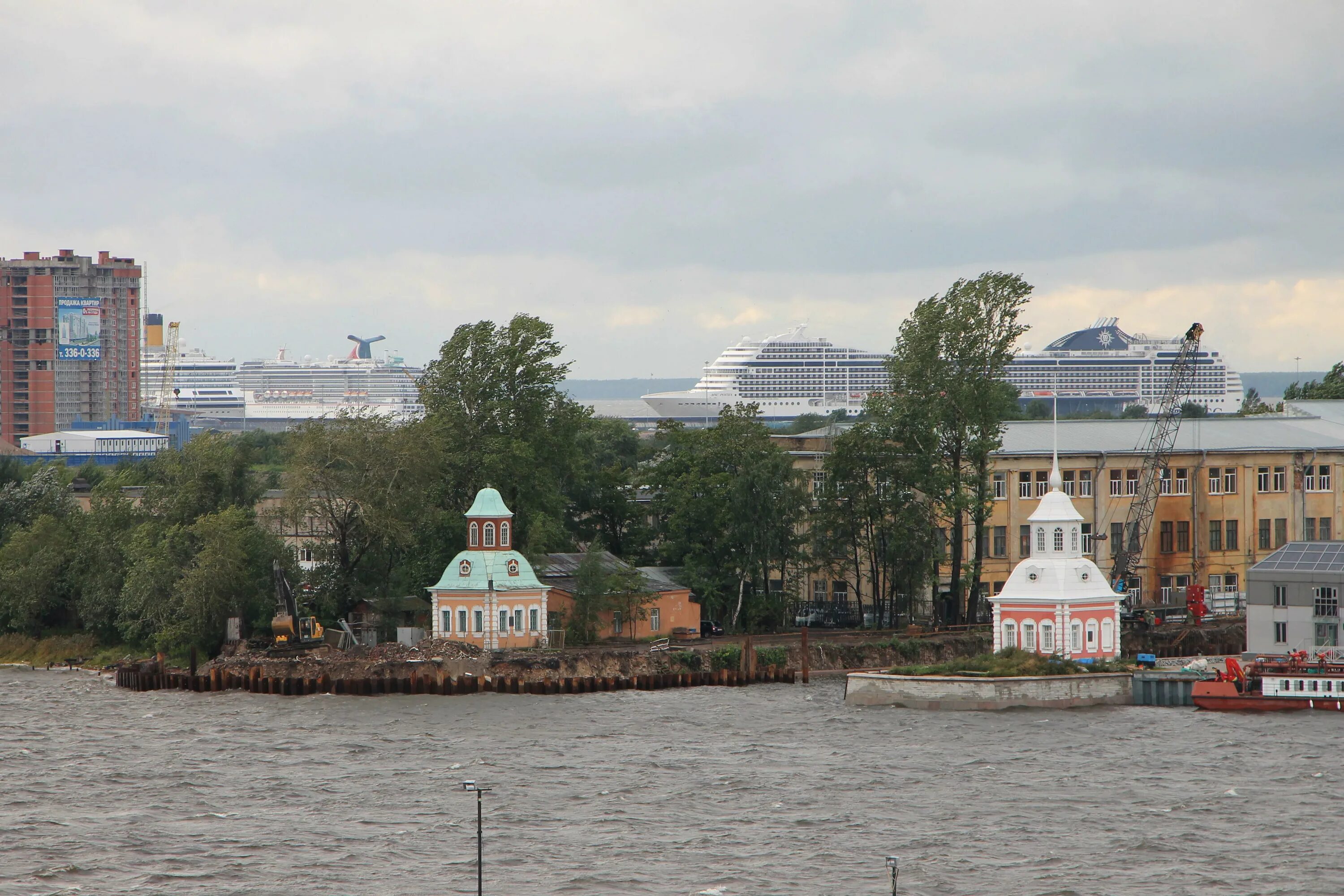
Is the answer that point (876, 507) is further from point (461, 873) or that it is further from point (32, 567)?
point (461, 873)

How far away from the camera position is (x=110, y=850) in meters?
41.0

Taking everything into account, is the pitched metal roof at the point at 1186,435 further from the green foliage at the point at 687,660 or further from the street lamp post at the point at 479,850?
the street lamp post at the point at 479,850

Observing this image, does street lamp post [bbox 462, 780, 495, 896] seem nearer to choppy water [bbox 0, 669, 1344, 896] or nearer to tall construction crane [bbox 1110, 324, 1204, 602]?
choppy water [bbox 0, 669, 1344, 896]

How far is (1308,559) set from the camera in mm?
67438

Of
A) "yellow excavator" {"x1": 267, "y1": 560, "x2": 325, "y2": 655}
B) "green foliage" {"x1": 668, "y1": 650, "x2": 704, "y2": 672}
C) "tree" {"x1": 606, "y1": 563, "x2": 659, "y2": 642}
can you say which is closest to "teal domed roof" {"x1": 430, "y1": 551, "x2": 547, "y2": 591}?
"tree" {"x1": 606, "y1": 563, "x2": 659, "y2": 642}

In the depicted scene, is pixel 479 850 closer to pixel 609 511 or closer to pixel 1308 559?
pixel 1308 559

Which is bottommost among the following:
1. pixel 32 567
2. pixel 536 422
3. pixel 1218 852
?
pixel 1218 852

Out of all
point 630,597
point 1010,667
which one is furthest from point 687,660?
point 1010,667

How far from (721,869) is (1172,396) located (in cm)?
5572

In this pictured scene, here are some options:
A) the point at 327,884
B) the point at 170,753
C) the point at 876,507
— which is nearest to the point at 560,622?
the point at 876,507

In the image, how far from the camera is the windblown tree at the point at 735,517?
264 ft

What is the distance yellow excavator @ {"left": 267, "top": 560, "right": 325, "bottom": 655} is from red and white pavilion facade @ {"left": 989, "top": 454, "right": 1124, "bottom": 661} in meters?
25.7

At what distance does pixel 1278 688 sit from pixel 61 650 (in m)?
50.1

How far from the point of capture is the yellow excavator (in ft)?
241
